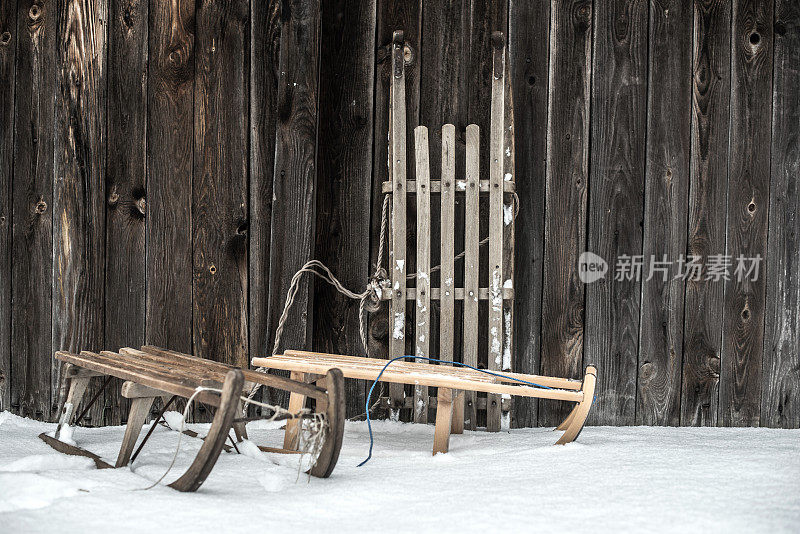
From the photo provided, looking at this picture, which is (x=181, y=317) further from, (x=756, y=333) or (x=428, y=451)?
(x=756, y=333)

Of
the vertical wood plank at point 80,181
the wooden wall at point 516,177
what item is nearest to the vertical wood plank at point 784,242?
the wooden wall at point 516,177

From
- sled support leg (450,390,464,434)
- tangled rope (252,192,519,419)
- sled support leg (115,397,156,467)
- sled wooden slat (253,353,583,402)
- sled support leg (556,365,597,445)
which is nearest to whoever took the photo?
sled support leg (115,397,156,467)

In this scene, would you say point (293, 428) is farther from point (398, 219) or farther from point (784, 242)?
point (784, 242)

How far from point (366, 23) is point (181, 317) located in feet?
5.62

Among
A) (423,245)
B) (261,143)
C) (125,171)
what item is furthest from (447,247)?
(125,171)

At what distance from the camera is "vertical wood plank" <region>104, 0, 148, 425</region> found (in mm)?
3168

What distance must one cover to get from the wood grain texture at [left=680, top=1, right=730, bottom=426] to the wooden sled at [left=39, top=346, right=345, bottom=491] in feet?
6.11

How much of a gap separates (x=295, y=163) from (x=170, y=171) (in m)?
0.63

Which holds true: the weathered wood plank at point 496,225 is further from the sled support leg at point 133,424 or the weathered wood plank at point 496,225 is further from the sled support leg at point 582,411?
the sled support leg at point 133,424

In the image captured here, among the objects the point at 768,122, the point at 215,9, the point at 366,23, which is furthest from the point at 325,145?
the point at 768,122

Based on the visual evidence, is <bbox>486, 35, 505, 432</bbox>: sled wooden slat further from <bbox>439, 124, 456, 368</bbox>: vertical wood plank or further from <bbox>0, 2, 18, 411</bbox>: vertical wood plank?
<bbox>0, 2, 18, 411</bbox>: vertical wood plank

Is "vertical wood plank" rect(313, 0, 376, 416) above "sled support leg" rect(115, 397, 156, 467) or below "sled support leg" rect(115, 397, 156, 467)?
above

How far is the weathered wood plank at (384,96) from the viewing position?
3232mm

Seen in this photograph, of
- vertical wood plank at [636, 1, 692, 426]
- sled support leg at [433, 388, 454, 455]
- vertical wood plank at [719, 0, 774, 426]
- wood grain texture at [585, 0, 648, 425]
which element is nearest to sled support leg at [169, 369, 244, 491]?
sled support leg at [433, 388, 454, 455]
